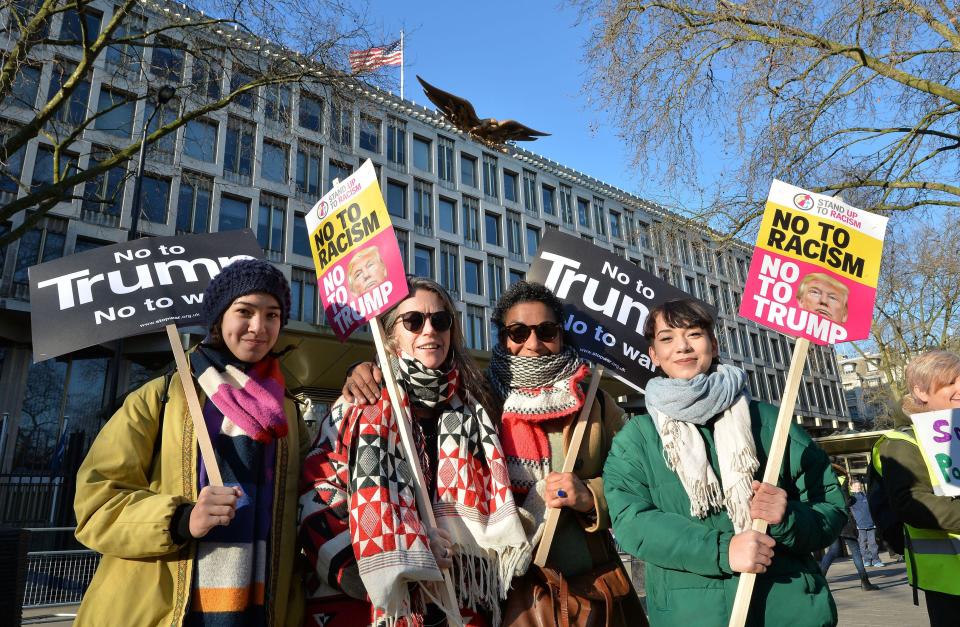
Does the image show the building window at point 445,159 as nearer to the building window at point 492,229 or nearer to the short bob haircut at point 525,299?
the building window at point 492,229

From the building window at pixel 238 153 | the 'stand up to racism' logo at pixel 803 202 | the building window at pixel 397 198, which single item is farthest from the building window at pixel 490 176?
the 'stand up to racism' logo at pixel 803 202

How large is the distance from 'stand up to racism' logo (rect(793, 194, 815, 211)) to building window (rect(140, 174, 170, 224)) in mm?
21264

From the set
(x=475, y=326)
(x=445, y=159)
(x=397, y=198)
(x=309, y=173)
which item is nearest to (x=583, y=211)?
(x=445, y=159)

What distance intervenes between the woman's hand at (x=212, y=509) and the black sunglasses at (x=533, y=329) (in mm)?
1507

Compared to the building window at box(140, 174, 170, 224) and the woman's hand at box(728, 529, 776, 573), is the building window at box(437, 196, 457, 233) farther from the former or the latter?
the woman's hand at box(728, 529, 776, 573)

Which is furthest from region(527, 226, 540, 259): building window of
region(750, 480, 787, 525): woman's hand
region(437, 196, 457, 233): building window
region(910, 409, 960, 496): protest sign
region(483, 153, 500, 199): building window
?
region(750, 480, 787, 525): woman's hand

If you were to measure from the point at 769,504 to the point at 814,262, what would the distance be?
1.27 metres

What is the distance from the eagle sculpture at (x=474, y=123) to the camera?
81.9ft

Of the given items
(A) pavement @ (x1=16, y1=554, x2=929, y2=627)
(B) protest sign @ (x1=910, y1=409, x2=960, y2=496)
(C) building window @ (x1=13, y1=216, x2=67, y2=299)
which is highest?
(C) building window @ (x1=13, y1=216, x2=67, y2=299)

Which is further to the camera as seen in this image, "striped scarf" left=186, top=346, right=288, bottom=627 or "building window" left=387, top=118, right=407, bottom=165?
"building window" left=387, top=118, right=407, bottom=165

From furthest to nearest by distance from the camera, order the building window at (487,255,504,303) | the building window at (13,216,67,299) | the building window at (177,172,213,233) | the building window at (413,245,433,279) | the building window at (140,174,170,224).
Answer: the building window at (487,255,504,303), the building window at (413,245,433,279), the building window at (177,172,213,233), the building window at (140,174,170,224), the building window at (13,216,67,299)

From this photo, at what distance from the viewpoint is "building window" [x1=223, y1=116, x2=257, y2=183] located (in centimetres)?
2316

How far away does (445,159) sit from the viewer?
31.7 metres

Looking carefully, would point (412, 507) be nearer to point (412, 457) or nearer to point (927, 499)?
point (412, 457)
